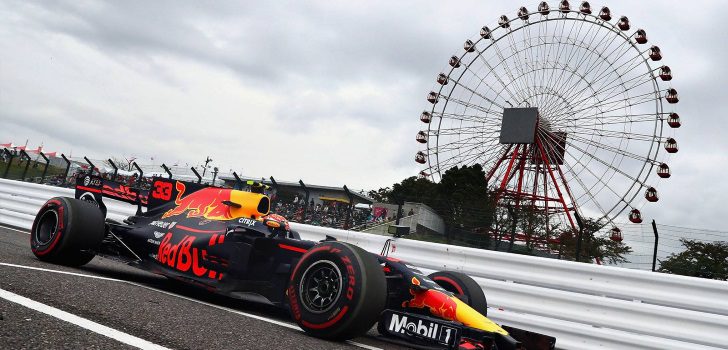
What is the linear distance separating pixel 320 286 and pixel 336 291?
7.6 inches

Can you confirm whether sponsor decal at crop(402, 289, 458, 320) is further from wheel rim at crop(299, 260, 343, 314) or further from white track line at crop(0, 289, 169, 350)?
white track line at crop(0, 289, 169, 350)

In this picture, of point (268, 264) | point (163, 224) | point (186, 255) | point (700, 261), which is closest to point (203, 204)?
point (163, 224)

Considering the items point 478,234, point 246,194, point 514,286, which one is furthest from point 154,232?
point 478,234

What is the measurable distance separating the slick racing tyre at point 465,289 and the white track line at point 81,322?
128 inches

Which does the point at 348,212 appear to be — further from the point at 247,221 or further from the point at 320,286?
the point at 320,286

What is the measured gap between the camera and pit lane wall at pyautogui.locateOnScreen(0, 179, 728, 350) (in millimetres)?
5660

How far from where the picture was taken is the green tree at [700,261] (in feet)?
21.7

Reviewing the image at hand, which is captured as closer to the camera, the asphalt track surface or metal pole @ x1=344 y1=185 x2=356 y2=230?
the asphalt track surface

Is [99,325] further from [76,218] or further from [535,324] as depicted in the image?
[535,324]

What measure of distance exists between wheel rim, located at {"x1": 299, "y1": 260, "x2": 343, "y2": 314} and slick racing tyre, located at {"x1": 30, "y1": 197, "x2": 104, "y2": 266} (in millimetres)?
3040

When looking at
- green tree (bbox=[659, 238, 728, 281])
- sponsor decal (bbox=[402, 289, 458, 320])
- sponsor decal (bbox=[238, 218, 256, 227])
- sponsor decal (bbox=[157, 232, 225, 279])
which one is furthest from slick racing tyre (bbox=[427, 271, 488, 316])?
green tree (bbox=[659, 238, 728, 281])

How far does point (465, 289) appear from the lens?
228 inches

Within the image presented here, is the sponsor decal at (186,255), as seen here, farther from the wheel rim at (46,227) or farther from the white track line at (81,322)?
the white track line at (81,322)

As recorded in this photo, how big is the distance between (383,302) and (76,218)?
383 centimetres
